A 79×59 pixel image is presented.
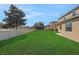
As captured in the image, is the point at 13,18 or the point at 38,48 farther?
the point at 13,18

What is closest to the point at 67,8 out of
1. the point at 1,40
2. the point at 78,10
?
the point at 78,10

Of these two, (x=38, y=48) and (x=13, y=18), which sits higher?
(x=13, y=18)

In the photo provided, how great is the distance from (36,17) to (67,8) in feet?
10.2

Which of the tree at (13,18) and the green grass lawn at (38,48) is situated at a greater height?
the tree at (13,18)

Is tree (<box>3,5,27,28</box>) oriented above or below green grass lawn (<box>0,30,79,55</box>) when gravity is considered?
above

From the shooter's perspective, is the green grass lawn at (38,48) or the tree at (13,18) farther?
the tree at (13,18)

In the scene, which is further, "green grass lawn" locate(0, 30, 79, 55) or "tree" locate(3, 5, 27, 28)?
"tree" locate(3, 5, 27, 28)
